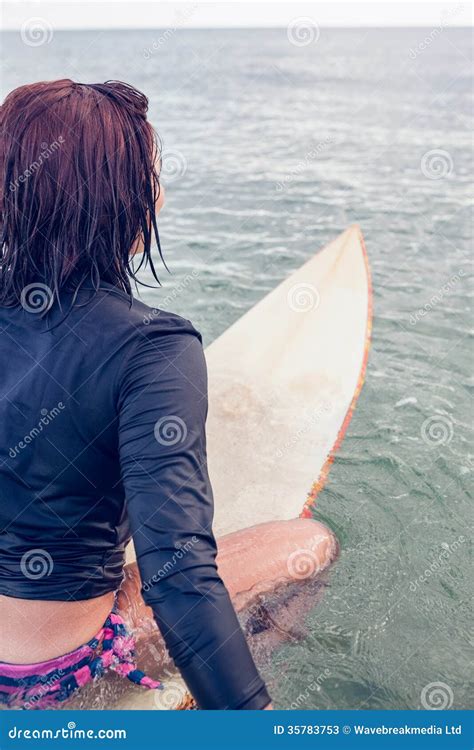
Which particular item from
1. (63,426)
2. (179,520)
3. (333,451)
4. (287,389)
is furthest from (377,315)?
(179,520)

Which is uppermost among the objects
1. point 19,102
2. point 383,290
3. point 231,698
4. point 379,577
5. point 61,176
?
point 19,102

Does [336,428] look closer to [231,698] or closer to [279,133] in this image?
[231,698]

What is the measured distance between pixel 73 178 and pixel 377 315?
151 inches

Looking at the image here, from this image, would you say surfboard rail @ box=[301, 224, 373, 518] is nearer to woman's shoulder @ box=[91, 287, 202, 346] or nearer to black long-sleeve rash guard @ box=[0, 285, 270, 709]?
black long-sleeve rash guard @ box=[0, 285, 270, 709]

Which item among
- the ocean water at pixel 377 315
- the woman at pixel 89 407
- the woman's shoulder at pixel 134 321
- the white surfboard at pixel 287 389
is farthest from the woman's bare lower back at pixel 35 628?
the white surfboard at pixel 287 389

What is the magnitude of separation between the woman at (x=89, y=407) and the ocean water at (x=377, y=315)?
2.93 feet

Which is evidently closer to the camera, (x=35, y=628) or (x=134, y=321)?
(x=134, y=321)

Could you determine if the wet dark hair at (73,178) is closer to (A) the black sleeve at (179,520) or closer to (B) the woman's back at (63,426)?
(B) the woman's back at (63,426)

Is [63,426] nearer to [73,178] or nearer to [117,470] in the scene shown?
[117,470]

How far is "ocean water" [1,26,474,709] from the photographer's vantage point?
240 centimetres

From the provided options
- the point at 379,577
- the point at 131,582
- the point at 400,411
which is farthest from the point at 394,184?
the point at 131,582

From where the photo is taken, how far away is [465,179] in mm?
8891

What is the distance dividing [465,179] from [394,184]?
2.72ft

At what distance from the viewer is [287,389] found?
3.68m
